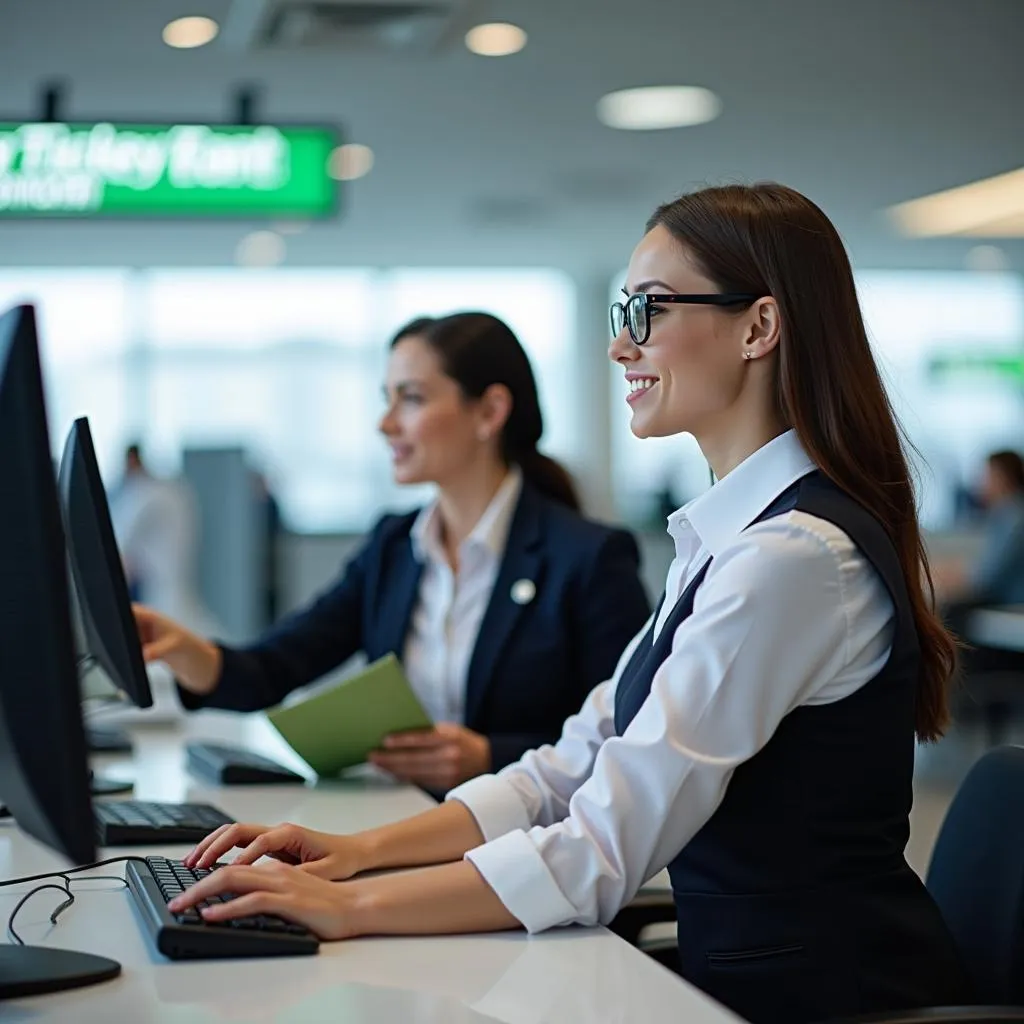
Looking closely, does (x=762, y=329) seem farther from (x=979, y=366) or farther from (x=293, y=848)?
(x=979, y=366)

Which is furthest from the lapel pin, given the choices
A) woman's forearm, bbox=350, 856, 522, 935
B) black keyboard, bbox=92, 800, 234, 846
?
woman's forearm, bbox=350, 856, 522, 935

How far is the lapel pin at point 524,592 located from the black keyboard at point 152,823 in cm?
72

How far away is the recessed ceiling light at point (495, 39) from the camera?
16.8 feet

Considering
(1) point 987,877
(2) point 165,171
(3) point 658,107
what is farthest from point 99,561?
(3) point 658,107

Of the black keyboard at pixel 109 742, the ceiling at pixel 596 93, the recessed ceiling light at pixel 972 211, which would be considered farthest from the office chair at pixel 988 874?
the recessed ceiling light at pixel 972 211

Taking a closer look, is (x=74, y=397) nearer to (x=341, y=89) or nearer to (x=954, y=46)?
(x=341, y=89)

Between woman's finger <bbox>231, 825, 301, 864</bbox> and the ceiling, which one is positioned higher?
the ceiling

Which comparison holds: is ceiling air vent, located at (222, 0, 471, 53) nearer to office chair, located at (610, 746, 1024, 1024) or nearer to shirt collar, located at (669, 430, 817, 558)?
shirt collar, located at (669, 430, 817, 558)

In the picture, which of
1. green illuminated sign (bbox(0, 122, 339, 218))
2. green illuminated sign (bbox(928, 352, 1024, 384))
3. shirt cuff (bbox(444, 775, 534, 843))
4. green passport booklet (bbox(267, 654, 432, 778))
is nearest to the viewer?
shirt cuff (bbox(444, 775, 534, 843))

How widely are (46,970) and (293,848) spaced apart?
0.36 metres

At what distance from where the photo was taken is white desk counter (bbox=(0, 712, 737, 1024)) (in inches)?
47.9

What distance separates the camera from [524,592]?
2.62 meters

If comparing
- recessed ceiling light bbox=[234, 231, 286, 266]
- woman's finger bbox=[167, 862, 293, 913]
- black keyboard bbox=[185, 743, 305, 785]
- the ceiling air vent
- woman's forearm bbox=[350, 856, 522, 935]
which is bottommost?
black keyboard bbox=[185, 743, 305, 785]

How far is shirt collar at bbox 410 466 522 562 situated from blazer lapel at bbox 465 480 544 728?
0.14 feet
